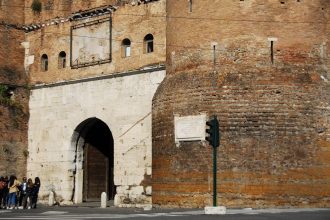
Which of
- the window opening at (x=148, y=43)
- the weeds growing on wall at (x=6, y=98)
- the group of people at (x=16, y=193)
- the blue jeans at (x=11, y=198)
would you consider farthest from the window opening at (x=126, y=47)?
the blue jeans at (x=11, y=198)

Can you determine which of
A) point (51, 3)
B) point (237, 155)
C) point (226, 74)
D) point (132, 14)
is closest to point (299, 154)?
point (237, 155)

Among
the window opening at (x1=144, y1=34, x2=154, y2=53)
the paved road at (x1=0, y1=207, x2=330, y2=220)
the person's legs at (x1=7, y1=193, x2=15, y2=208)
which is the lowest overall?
the paved road at (x1=0, y1=207, x2=330, y2=220)

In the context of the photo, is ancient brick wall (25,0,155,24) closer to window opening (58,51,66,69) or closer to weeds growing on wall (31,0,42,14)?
weeds growing on wall (31,0,42,14)

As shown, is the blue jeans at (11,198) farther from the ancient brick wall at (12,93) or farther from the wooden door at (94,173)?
the wooden door at (94,173)

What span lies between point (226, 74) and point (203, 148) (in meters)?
2.34

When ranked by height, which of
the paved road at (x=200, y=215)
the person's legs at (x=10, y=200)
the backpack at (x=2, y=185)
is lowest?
the paved road at (x=200, y=215)

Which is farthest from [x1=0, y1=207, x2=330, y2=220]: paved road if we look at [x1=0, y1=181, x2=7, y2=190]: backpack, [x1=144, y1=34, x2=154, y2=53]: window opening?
[x1=144, y1=34, x2=154, y2=53]: window opening

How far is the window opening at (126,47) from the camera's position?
977 inches

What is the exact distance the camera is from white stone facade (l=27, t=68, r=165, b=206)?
23.8 metres

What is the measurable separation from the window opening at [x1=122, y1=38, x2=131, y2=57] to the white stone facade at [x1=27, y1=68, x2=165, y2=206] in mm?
831

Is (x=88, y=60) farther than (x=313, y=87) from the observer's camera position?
Yes

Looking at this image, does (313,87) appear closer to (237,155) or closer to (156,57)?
(237,155)

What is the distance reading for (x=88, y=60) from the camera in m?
26.0

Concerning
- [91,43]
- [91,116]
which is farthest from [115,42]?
[91,116]
